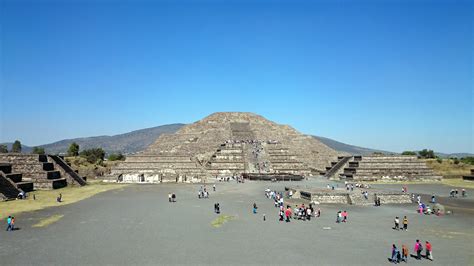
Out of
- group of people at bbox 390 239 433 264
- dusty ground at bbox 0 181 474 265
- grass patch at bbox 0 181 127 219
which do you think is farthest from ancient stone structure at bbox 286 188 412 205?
grass patch at bbox 0 181 127 219

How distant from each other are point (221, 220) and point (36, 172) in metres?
27.7

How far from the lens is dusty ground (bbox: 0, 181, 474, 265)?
13672mm

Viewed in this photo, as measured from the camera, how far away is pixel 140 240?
53.5 feet

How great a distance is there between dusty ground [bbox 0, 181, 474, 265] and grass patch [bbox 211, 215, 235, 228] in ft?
1.01

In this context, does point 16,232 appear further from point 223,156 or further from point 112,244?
point 223,156

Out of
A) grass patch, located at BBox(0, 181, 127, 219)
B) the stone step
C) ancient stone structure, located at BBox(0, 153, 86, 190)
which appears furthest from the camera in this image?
ancient stone structure, located at BBox(0, 153, 86, 190)

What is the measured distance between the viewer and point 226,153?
58.9m

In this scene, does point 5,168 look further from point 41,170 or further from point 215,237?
point 215,237

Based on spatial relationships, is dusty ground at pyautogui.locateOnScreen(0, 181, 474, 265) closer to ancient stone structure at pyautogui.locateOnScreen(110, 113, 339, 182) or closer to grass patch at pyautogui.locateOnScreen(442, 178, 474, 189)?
grass patch at pyautogui.locateOnScreen(442, 178, 474, 189)

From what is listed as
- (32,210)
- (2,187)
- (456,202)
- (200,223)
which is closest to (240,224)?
(200,223)

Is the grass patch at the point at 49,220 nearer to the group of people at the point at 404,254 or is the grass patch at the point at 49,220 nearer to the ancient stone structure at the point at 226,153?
the group of people at the point at 404,254

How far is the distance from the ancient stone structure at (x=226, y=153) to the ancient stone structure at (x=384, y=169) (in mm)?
6641

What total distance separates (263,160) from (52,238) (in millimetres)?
44730

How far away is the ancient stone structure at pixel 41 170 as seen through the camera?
3800 centimetres
